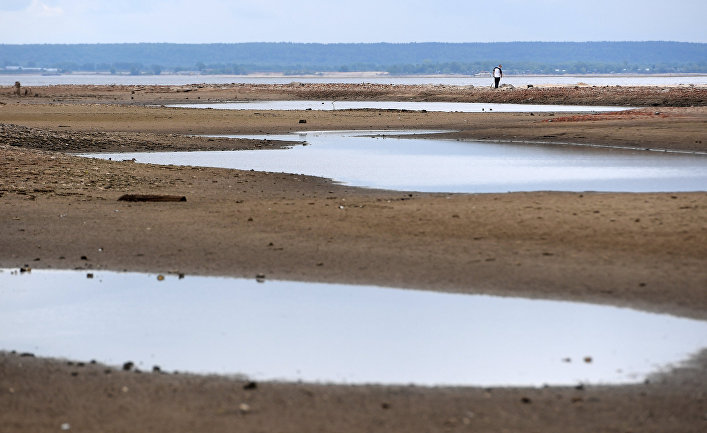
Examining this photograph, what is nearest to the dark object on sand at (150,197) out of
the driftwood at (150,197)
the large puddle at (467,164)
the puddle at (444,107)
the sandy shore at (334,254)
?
the driftwood at (150,197)

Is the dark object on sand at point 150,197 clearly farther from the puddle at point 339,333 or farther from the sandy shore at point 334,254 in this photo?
the puddle at point 339,333

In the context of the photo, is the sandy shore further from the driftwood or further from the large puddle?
the large puddle

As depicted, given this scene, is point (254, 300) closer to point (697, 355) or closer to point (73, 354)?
point (73, 354)

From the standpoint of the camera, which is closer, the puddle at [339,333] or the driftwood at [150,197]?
the puddle at [339,333]

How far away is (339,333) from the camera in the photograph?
10.9 metres

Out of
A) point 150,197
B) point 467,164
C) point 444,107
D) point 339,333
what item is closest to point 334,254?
point 339,333

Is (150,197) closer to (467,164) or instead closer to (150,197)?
(150,197)

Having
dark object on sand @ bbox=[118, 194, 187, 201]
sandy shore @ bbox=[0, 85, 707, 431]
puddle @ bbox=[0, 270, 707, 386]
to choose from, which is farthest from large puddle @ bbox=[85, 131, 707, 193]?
puddle @ bbox=[0, 270, 707, 386]

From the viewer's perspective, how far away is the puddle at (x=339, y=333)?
31.4 ft

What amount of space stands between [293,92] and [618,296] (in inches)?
3159

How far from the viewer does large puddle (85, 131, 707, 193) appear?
2325 centimetres

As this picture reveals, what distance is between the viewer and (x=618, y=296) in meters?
12.3

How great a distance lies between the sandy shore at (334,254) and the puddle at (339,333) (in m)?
0.40

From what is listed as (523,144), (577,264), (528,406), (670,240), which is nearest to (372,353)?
(528,406)
